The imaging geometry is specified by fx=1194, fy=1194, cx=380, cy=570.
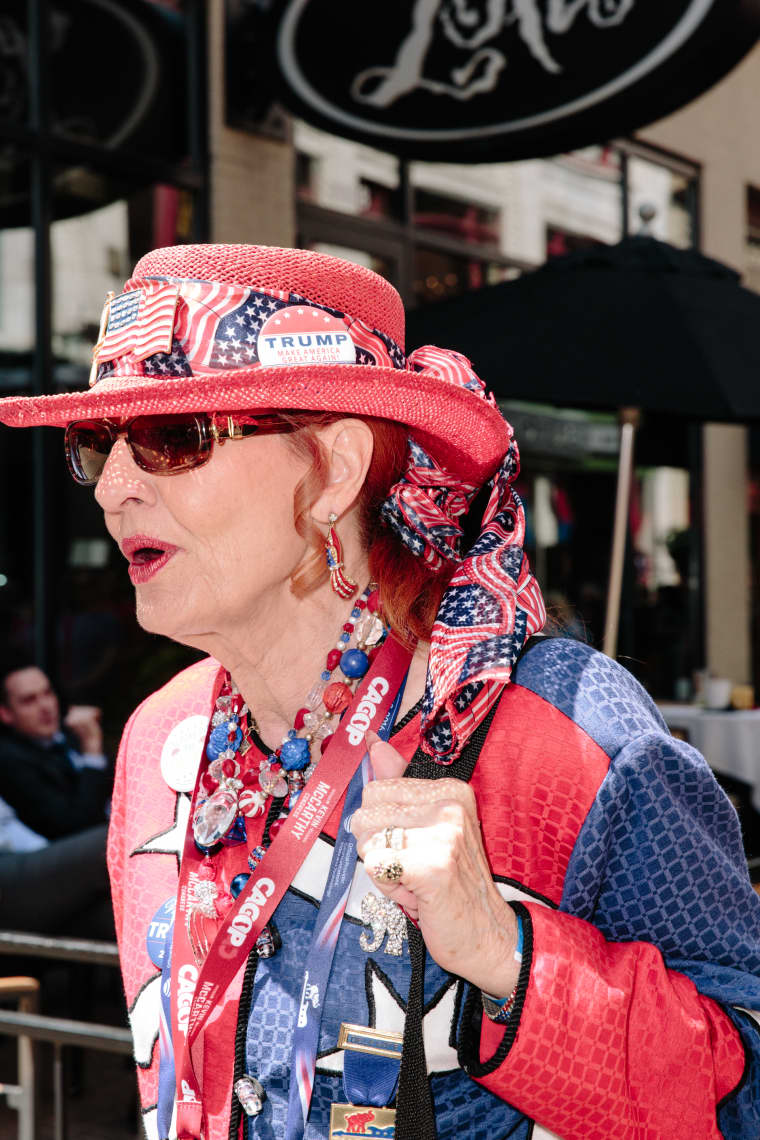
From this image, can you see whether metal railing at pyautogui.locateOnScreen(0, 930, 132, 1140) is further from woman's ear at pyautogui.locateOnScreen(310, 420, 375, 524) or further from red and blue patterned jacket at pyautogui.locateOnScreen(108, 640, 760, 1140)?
woman's ear at pyautogui.locateOnScreen(310, 420, 375, 524)

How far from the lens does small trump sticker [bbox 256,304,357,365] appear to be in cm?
154

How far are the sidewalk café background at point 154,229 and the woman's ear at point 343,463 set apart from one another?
9.87 ft

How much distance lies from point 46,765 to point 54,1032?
1.90 meters

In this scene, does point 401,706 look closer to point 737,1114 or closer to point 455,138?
point 737,1114

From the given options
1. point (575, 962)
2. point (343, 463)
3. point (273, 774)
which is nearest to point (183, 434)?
point (343, 463)

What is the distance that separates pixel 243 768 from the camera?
1.72m

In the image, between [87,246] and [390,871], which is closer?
[390,871]

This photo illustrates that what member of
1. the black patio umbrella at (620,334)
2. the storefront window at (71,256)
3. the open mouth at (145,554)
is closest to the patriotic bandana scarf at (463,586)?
the open mouth at (145,554)

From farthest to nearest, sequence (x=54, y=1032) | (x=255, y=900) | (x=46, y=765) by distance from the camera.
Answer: (x=46, y=765)
(x=54, y=1032)
(x=255, y=900)

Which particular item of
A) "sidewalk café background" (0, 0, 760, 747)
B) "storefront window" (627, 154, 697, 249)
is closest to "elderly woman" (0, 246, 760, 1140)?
"sidewalk café background" (0, 0, 760, 747)

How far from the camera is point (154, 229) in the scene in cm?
622

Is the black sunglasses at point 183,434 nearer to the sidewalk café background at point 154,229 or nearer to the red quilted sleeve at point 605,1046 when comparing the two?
the red quilted sleeve at point 605,1046

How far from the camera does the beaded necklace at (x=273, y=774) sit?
1.62 meters

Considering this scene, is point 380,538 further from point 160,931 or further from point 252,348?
point 160,931
